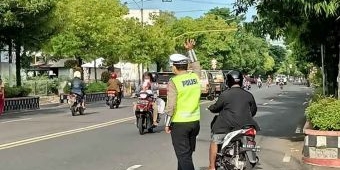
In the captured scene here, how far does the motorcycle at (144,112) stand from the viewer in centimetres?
1659

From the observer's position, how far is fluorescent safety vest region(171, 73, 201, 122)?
7.68 metres

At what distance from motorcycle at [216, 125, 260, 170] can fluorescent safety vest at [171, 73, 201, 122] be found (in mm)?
979

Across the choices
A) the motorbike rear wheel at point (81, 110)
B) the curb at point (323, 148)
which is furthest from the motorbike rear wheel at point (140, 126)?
the motorbike rear wheel at point (81, 110)

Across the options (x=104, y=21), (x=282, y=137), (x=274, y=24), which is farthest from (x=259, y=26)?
(x=104, y=21)

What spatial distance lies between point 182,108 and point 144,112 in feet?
29.5

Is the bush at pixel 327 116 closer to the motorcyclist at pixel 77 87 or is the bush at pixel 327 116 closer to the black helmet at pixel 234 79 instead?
the black helmet at pixel 234 79

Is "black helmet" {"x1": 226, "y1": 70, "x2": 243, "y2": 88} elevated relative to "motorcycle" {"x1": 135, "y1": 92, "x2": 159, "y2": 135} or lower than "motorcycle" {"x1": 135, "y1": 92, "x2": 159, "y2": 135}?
elevated

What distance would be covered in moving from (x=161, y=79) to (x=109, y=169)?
23.4 meters

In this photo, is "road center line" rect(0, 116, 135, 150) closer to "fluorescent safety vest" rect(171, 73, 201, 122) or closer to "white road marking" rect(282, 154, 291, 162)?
"white road marking" rect(282, 154, 291, 162)

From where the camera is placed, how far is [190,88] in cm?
772

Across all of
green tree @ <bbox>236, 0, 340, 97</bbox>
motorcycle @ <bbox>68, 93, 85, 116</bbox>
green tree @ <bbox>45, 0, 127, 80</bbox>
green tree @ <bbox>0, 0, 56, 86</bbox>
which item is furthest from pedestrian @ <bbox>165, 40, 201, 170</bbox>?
green tree @ <bbox>45, 0, 127, 80</bbox>

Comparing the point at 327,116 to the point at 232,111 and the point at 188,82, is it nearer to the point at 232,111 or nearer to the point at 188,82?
the point at 232,111

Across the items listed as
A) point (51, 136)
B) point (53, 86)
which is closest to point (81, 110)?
point (51, 136)

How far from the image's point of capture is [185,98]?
771cm
